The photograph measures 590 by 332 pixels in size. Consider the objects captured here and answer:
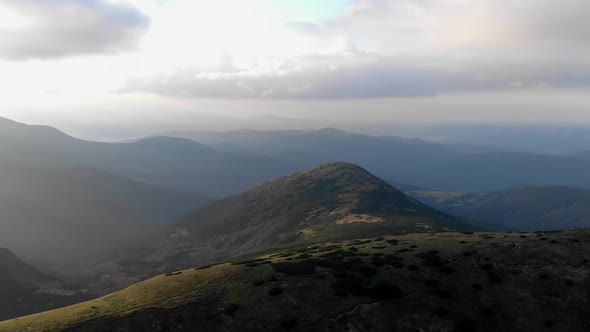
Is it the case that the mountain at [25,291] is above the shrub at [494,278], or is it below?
below

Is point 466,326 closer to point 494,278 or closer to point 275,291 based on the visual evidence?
point 494,278

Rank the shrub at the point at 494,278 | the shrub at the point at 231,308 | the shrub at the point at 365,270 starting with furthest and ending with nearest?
1. the shrub at the point at 365,270
2. the shrub at the point at 494,278
3. the shrub at the point at 231,308

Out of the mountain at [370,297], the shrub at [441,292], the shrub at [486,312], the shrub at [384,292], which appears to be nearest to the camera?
the mountain at [370,297]

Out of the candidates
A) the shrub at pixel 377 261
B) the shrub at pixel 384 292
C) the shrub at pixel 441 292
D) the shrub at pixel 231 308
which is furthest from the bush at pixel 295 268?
the shrub at pixel 441 292

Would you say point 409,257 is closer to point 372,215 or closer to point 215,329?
point 215,329

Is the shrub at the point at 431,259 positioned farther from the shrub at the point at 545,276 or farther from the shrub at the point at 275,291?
the shrub at the point at 275,291

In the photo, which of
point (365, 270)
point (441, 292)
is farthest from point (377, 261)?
point (441, 292)

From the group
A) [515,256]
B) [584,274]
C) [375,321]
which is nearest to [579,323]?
[584,274]
